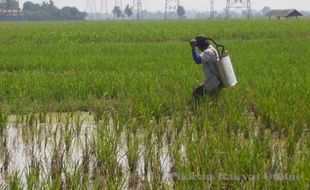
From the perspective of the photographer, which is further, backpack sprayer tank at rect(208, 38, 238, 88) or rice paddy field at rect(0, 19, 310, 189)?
backpack sprayer tank at rect(208, 38, 238, 88)

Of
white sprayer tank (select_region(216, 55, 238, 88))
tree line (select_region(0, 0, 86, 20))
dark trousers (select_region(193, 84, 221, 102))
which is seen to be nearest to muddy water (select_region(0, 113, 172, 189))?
dark trousers (select_region(193, 84, 221, 102))

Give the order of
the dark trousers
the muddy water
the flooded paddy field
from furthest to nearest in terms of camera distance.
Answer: the dark trousers → the muddy water → the flooded paddy field

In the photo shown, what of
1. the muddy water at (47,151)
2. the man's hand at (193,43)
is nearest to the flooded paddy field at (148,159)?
the muddy water at (47,151)

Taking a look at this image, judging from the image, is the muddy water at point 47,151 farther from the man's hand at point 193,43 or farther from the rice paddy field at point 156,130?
the man's hand at point 193,43

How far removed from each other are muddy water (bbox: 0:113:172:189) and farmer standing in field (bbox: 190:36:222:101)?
5.01 ft

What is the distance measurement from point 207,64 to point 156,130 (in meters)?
Answer: 1.54

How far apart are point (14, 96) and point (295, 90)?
4.55 meters

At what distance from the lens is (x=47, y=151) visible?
4551 mm

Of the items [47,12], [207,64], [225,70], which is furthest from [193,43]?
[47,12]

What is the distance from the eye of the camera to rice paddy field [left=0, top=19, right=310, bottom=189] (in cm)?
330

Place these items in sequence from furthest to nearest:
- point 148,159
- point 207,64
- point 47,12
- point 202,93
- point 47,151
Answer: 1. point 47,12
2. point 202,93
3. point 207,64
4. point 47,151
5. point 148,159

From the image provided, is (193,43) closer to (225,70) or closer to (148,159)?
(225,70)

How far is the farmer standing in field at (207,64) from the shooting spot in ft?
18.7

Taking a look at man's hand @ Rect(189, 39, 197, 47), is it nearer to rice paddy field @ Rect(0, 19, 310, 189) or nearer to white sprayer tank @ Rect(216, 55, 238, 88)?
white sprayer tank @ Rect(216, 55, 238, 88)
